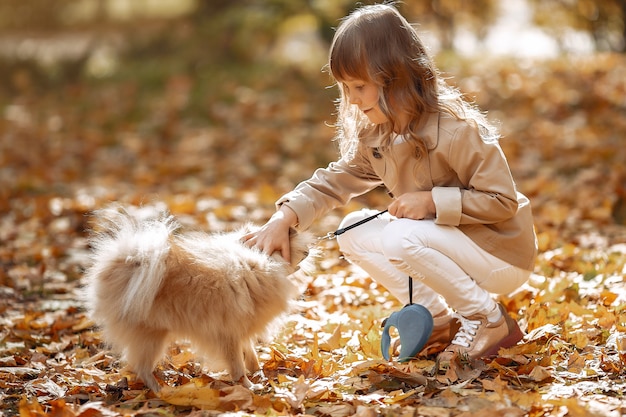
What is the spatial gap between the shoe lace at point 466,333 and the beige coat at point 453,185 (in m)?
0.30

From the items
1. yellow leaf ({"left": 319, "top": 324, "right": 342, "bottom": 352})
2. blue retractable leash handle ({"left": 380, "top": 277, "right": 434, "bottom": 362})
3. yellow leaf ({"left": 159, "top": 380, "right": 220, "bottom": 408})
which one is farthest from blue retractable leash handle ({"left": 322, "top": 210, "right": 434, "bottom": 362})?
yellow leaf ({"left": 159, "top": 380, "right": 220, "bottom": 408})

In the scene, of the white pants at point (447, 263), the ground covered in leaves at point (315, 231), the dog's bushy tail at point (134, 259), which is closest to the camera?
the dog's bushy tail at point (134, 259)

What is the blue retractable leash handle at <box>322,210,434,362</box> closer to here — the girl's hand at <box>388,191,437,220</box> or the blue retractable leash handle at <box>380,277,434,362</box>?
the blue retractable leash handle at <box>380,277,434,362</box>

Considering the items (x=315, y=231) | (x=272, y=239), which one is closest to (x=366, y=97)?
(x=272, y=239)

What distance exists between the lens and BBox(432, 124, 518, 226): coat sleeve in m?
2.92

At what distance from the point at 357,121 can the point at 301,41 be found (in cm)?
853

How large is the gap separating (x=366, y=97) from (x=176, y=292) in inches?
41.8

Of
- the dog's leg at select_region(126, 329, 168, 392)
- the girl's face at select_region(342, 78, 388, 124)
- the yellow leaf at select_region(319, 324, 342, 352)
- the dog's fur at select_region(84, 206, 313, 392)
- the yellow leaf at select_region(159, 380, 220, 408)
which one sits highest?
the girl's face at select_region(342, 78, 388, 124)

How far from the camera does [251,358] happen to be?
9.83 feet

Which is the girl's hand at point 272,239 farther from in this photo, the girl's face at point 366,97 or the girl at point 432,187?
the girl's face at point 366,97

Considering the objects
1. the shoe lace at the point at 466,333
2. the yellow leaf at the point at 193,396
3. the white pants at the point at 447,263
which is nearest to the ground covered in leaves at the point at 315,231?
the yellow leaf at the point at 193,396

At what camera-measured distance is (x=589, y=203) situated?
5.70 metres

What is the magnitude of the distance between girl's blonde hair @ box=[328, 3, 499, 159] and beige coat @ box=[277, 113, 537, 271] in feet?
0.19

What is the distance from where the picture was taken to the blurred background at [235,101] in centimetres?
664
